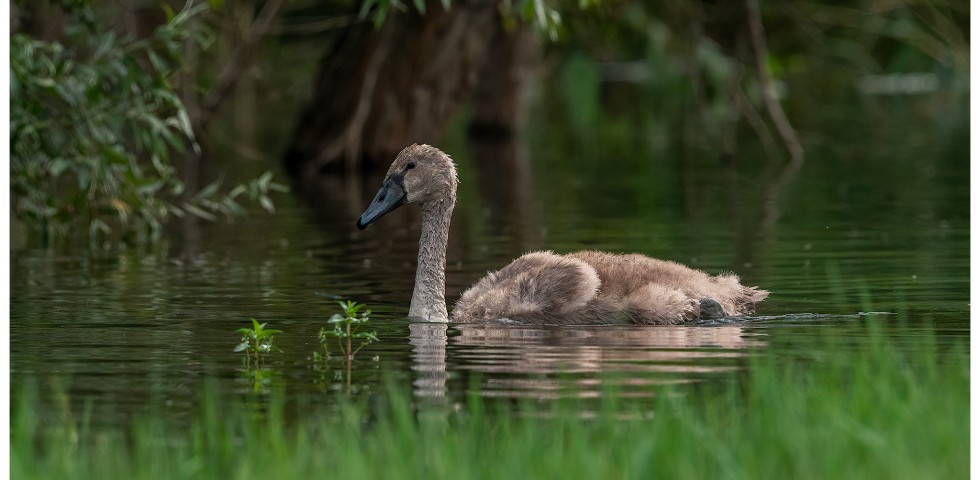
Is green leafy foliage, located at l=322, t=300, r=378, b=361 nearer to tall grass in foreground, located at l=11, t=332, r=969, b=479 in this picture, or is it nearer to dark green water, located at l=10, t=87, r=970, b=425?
dark green water, located at l=10, t=87, r=970, b=425

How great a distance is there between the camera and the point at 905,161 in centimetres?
2748

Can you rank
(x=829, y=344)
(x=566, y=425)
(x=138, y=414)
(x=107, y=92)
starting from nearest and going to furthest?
(x=566, y=425) → (x=138, y=414) → (x=829, y=344) → (x=107, y=92)

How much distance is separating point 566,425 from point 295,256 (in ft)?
29.2

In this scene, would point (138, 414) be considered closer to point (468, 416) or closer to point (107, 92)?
point (468, 416)

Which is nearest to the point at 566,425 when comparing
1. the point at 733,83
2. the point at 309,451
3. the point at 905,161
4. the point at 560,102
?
the point at 309,451

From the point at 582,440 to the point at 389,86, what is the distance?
67.2ft

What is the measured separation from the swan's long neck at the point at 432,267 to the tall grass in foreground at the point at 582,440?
3582 mm

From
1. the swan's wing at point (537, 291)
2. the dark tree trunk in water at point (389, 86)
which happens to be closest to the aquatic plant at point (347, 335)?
the swan's wing at point (537, 291)

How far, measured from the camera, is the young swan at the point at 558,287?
11.2 metres

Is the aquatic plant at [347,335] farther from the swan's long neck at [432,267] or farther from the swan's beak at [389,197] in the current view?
the swan's beak at [389,197]

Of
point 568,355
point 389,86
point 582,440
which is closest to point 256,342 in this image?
point 568,355

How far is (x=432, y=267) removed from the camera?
39.3ft

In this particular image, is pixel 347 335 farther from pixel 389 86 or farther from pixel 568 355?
pixel 389 86

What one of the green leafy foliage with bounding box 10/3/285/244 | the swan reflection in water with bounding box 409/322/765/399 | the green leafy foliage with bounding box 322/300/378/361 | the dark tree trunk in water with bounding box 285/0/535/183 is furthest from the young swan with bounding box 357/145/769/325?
the dark tree trunk in water with bounding box 285/0/535/183
